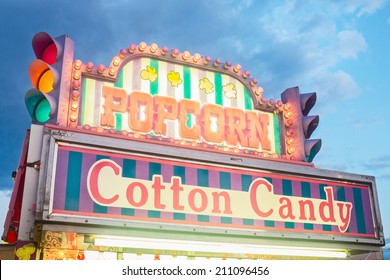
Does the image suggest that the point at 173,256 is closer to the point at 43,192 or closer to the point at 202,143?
the point at 202,143

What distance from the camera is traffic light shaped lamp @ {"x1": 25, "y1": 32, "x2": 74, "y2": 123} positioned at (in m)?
9.38

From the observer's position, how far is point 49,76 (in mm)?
9992

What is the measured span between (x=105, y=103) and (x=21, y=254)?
3.59m

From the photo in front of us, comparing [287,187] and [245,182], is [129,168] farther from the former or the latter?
[287,187]

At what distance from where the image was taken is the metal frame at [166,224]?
7320mm

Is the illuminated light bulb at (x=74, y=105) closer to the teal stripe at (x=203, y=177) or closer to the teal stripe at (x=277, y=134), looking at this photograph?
the teal stripe at (x=203, y=177)

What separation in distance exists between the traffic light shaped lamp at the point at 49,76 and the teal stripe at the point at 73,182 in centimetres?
174

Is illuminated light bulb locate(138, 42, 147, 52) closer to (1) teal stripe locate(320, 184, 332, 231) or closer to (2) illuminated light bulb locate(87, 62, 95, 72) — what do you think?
(2) illuminated light bulb locate(87, 62, 95, 72)

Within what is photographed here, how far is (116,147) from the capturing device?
26.3 ft

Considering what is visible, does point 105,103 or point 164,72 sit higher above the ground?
point 164,72

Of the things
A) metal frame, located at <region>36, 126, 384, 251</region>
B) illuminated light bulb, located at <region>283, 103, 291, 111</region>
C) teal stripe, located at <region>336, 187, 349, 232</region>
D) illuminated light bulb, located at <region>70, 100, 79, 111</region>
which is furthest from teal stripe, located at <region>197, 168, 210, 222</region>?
illuminated light bulb, located at <region>283, 103, 291, 111</region>

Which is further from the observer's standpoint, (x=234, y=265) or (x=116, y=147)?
(x=116, y=147)

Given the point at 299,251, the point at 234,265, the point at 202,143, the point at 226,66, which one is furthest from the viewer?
the point at 226,66

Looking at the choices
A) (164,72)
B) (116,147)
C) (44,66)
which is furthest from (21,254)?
(164,72)
